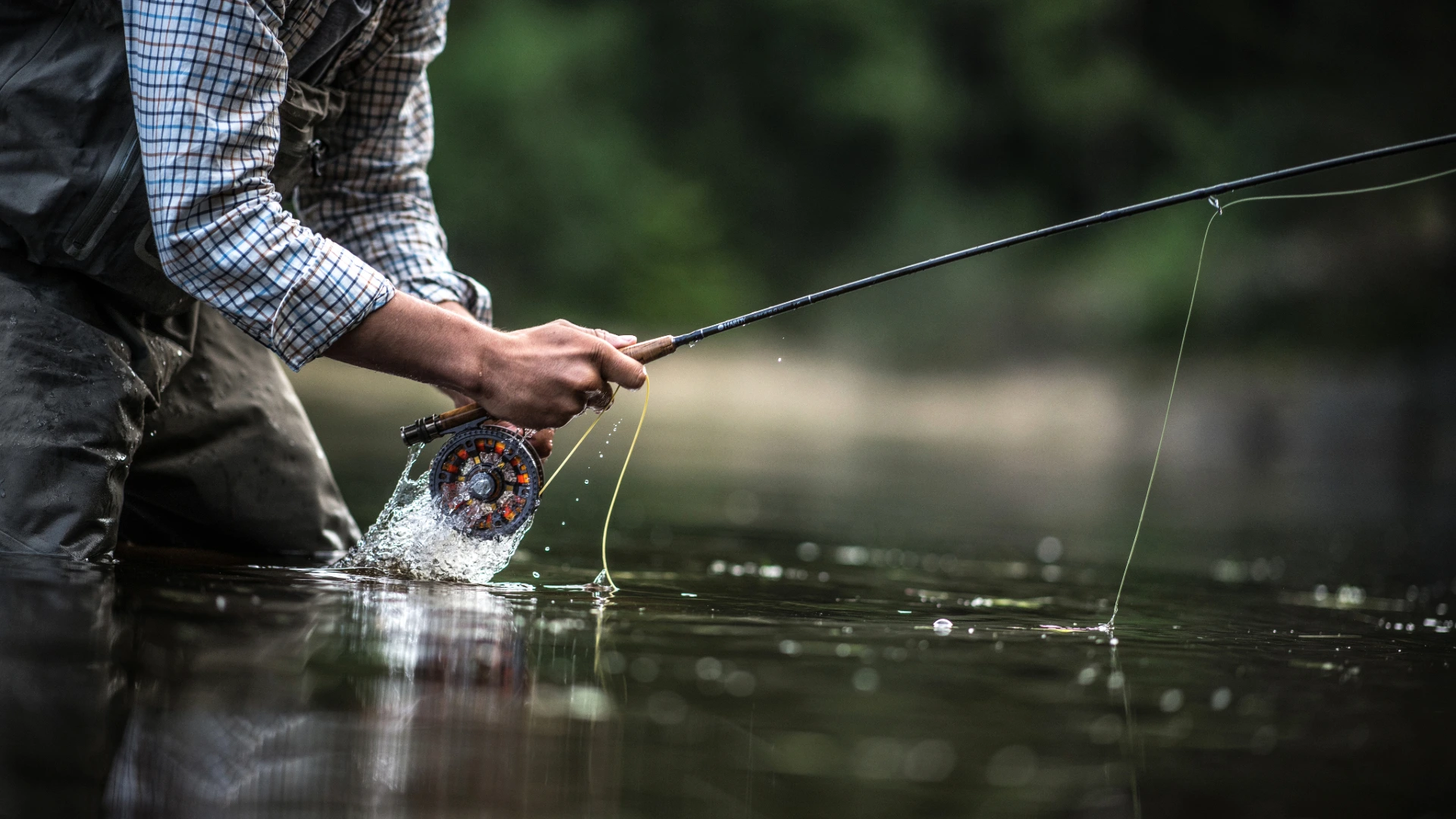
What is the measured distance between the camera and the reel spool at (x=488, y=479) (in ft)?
8.90

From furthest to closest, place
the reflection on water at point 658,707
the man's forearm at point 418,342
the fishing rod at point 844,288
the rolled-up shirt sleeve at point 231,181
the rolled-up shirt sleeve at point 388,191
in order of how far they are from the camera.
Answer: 1. the rolled-up shirt sleeve at point 388,191
2. the fishing rod at point 844,288
3. the man's forearm at point 418,342
4. the rolled-up shirt sleeve at point 231,181
5. the reflection on water at point 658,707

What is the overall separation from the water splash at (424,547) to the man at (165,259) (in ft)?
0.79

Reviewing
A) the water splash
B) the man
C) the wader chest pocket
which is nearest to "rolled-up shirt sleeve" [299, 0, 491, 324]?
the man

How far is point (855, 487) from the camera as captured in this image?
24.0 feet

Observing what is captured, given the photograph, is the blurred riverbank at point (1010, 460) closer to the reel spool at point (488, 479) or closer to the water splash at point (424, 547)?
the water splash at point (424, 547)

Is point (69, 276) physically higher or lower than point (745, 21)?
lower

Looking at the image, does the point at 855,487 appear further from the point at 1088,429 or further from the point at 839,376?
the point at 839,376

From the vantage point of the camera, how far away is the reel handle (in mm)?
2596

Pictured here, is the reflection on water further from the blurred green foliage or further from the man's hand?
the blurred green foliage

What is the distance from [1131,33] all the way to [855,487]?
1917 centimetres

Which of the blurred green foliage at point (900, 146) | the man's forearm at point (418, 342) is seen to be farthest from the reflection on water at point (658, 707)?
the blurred green foliage at point (900, 146)

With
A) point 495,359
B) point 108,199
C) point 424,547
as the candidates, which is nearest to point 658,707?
point 495,359

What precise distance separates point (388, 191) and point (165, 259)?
1.01 m

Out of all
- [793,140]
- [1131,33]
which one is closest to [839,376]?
[793,140]
